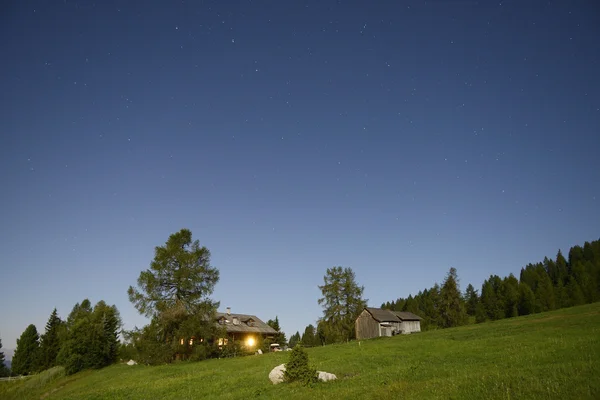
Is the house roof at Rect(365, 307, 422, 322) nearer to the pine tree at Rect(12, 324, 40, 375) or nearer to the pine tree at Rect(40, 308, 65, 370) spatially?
the pine tree at Rect(40, 308, 65, 370)

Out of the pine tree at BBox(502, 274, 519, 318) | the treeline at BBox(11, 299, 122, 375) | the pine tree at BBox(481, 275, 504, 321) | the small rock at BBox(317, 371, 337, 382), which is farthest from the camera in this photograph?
the pine tree at BBox(481, 275, 504, 321)

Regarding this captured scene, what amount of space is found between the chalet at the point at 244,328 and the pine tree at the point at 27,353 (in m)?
46.6

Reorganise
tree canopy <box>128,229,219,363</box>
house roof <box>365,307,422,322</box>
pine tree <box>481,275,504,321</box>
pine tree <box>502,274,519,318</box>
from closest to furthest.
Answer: tree canopy <box>128,229,219,363</box>
house roof <box>365,307,422,322</box>
pine tree <box>502,274,519,318</box>
pine tree <box>481,275,504,321</box>

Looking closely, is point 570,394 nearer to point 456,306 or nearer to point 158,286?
point 158,286

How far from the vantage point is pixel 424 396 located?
1272cm

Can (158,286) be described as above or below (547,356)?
above

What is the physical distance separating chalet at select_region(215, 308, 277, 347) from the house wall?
18024 millimetres

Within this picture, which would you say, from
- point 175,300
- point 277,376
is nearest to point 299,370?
point 277,376

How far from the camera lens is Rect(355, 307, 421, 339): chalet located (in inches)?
2766

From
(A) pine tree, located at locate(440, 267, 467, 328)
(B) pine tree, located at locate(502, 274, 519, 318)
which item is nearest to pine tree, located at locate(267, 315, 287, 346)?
(A) pine tree, located at locate(440, 267, 467, 328)

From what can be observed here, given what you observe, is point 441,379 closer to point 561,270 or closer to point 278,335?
point 278,335

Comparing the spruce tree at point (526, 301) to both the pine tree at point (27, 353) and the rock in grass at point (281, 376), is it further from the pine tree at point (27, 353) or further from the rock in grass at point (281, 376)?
the pine tree at point (27, 353)

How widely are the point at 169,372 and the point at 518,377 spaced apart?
98.9 feet

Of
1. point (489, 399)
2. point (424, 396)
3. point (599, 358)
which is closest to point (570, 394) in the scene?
point (489, 399)
